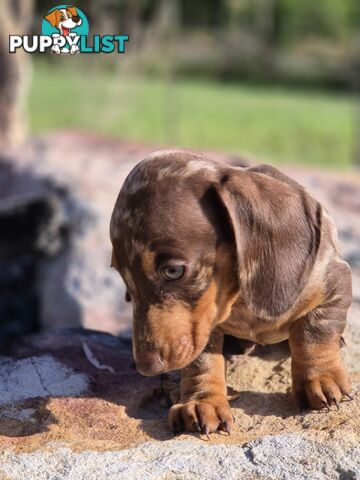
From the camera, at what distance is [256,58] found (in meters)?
36.1

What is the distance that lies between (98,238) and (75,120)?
1238cm

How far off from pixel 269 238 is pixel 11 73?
689 cm

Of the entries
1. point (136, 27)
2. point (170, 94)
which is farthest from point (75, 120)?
point (170, 94)

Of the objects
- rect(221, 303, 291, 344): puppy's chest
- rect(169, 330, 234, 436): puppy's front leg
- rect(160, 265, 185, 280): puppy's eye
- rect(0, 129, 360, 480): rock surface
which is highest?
rect(160, 265, 185, 280): puppy's eye

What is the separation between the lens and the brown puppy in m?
2.54

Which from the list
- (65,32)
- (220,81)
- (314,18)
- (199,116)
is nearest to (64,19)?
(65,32)

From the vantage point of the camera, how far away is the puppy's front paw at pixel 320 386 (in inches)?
110

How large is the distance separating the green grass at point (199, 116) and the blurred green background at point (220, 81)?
4 cm

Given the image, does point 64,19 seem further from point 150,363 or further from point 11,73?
point 11,73

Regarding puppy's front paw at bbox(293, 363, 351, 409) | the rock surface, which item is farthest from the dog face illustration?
puppy's front paw at bbox(293, 363, 351, 409)

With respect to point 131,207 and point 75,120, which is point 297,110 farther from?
point 131,207

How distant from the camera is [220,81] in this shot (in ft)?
116

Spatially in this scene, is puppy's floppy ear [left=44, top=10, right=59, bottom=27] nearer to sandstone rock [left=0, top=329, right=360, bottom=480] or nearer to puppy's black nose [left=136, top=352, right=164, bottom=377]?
sandstone rock [left=0, top=329, right=360, bottom=480]

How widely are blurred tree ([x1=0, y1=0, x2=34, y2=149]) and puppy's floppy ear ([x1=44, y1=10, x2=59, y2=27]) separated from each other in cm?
377
